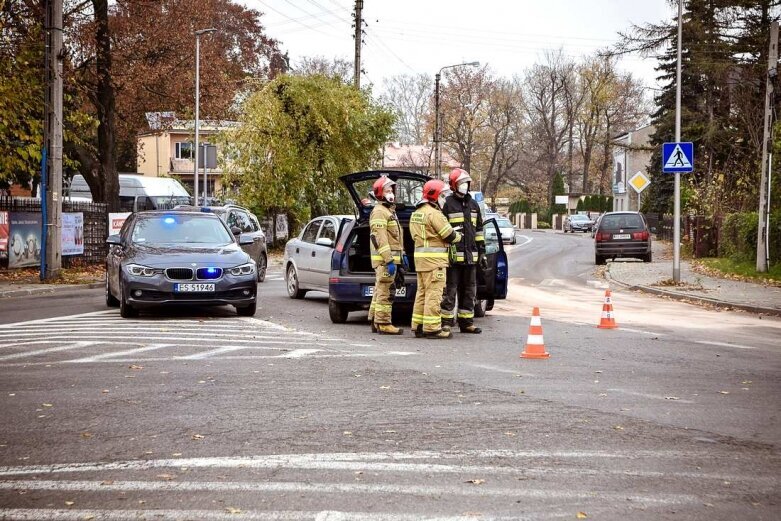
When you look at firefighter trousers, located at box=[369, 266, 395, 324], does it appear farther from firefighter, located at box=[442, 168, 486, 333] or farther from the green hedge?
the green hedge

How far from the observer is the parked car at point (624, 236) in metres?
34.9

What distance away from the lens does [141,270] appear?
15.0m

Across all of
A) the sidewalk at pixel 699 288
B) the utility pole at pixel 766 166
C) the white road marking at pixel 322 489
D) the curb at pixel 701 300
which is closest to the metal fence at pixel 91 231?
the sidewalk at pixel 699 288

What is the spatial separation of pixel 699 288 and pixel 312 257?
30.4ft

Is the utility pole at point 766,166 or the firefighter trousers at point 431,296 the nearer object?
the firefighter trousers at point 431,296

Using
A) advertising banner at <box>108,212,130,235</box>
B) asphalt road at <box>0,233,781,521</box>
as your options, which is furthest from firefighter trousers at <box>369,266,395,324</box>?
advertising banner at <box>108,212,130,235</box>

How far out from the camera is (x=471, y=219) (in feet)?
44.1

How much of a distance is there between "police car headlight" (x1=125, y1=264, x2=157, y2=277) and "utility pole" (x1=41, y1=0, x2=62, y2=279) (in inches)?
398

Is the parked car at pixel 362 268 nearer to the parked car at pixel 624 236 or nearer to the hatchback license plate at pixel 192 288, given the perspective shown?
the hatchback license plate at pixel 192 288

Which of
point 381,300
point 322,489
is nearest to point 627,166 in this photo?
point 381,300

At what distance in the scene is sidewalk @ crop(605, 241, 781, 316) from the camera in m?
19.4

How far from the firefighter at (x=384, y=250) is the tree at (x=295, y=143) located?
27393 mm

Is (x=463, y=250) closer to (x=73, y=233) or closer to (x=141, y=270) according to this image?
(x=141, y=270)

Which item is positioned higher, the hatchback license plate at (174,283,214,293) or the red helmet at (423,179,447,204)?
the red helmet at (423,179,447,204)
